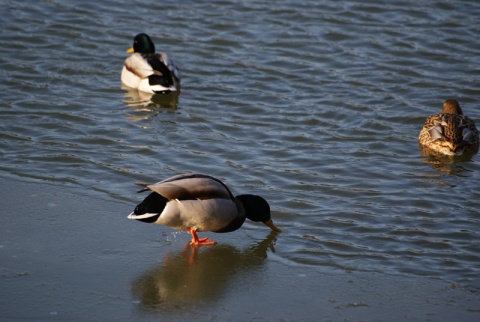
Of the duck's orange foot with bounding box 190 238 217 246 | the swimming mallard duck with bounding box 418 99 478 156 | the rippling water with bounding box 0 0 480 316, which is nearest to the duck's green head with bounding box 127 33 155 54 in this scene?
the rippling water with bounding box 0 0 480 316

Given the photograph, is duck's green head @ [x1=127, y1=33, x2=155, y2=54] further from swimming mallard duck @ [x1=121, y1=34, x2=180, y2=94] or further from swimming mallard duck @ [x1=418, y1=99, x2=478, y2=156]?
swimming mallard duck @ [x1=418, y1=99, x2=478, y2=156]

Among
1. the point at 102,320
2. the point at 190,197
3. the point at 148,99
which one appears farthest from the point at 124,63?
the point at 102,320

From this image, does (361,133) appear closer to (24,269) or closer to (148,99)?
(148,99)

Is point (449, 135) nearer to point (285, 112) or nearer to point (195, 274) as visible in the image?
point (285, 112)

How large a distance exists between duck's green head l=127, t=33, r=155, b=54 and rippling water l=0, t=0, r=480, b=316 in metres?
0.36

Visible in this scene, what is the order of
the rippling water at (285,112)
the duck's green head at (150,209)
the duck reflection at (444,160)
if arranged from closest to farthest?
1. the duck's green head at (150,209)
2. the rippling water at (285,112)
3. the duck reflection at (444,160)

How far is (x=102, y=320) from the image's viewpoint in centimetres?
509

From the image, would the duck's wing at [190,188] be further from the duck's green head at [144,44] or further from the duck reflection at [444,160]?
the duck's green head at [144,44]

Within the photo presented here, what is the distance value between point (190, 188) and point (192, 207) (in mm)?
140

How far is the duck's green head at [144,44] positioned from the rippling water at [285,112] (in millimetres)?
357

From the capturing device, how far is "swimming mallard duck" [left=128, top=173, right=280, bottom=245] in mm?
6230

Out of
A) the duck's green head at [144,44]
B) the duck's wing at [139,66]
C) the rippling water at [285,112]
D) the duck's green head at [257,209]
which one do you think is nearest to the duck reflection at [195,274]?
the duck's green head at [257,209]

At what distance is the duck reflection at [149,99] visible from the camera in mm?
10273

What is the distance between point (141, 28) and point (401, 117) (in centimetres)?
453
